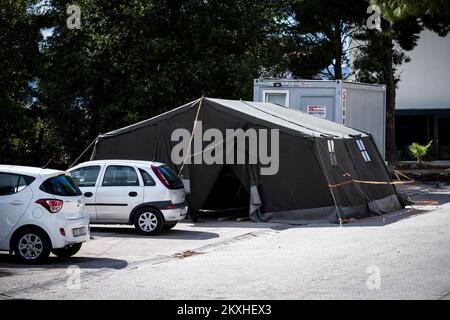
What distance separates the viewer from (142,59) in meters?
30.0

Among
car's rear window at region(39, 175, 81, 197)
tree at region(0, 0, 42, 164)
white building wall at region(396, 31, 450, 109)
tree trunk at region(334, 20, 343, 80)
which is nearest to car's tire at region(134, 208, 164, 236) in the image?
car's rear window at region(39, 175, 81, 197)

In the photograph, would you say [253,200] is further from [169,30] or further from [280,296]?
[169,30]

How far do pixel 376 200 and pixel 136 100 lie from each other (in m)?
11.9

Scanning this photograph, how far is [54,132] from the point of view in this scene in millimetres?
31406

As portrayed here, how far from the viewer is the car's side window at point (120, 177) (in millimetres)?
16625

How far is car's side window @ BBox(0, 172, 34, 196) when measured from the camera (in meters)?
12.2

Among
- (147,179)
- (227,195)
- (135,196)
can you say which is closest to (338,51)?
(227,195)

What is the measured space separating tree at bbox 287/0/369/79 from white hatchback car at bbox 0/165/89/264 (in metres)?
21.8

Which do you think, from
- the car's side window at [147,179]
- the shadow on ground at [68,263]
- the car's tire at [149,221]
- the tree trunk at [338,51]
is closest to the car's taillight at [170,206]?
the car's tire at [149,221]

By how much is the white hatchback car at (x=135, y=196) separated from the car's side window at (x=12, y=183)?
14.2ft

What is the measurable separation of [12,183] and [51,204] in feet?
2.46

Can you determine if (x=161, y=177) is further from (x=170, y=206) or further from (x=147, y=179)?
(x=170, y=206)

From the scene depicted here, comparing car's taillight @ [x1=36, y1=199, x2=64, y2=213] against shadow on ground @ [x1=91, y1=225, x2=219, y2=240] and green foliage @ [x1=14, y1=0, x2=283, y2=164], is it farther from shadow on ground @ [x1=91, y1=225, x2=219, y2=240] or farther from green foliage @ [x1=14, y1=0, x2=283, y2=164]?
green foliage @ [x1=14, y1=0, x2=283, y2=164]
